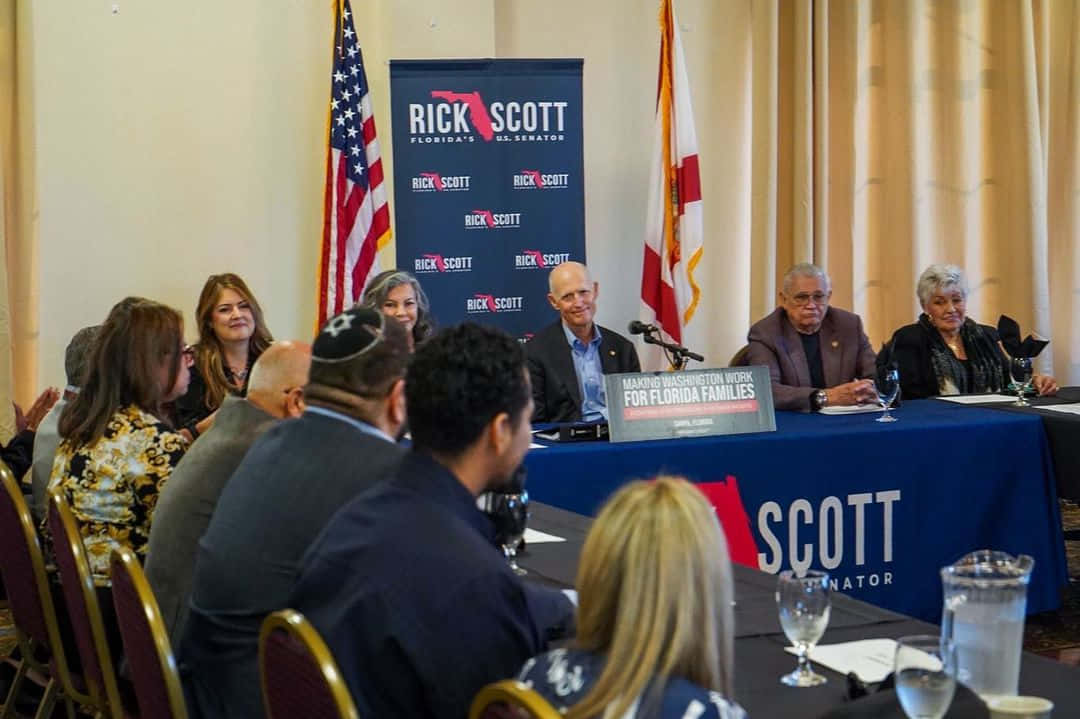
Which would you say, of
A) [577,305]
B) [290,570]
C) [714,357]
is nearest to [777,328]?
[577,305]

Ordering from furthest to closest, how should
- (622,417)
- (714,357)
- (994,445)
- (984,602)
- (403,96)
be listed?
1. (714,357)
2. (403,96)
3. (994,445)
4. (622,417)
5. (984,602)

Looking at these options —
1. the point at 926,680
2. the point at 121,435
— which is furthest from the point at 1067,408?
the point at 926,680

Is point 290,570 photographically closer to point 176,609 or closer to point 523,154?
point 176,609

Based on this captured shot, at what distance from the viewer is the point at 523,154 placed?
6574 millimetres

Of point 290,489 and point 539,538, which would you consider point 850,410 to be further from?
point 290,489

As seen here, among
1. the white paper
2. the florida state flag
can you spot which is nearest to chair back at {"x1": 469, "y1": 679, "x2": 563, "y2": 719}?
the white paper

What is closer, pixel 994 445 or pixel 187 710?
pixel 187 710

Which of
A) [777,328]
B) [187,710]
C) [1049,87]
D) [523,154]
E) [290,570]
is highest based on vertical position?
[1049,87]

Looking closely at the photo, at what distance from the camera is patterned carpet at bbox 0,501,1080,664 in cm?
457

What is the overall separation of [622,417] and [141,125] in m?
3.14

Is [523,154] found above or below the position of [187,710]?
above

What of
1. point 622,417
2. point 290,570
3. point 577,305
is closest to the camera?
point 290,570

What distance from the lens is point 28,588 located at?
3.20 meters

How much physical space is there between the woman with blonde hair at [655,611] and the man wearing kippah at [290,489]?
73 centimetres
